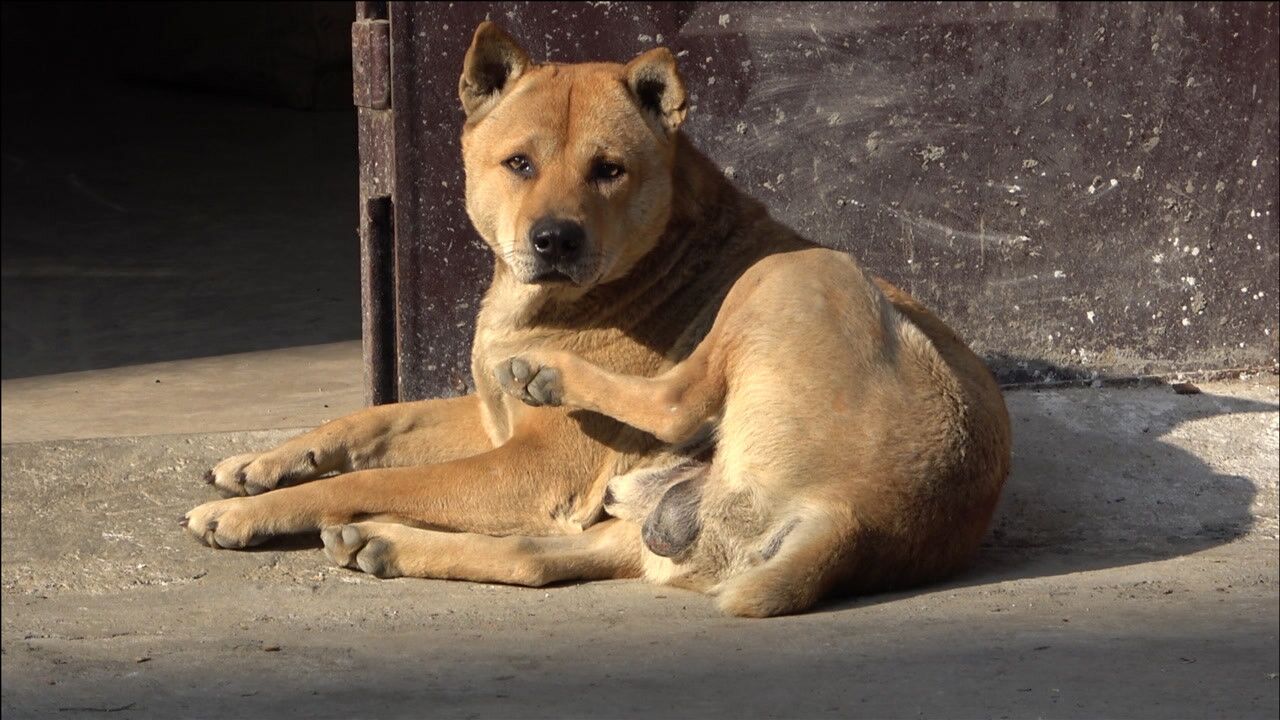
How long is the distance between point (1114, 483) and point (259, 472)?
261 cm

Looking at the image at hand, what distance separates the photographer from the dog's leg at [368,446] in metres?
4.64

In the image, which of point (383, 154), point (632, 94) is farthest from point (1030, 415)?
point (383, 154)

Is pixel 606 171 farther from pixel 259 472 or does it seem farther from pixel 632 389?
pixel 259 472

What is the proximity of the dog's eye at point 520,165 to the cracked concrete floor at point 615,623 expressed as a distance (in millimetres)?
1101

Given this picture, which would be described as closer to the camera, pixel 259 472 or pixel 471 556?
pixel 471 556

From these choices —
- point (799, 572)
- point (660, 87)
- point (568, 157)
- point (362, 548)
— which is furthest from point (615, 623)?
point (660, 87)

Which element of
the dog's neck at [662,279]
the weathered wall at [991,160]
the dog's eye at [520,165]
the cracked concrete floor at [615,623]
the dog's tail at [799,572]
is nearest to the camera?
the cracked concrete floor at [615,623]

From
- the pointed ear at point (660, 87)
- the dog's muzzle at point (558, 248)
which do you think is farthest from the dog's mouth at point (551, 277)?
the pointed ear at point (660, 87)

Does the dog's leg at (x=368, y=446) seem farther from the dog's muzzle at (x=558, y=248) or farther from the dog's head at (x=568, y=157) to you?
the dog's muzzle at (x=558, y=248)

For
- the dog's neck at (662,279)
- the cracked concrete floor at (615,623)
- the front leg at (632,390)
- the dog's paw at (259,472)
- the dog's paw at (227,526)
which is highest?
the dog's neck at (662,279)

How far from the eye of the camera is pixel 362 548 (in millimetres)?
4102

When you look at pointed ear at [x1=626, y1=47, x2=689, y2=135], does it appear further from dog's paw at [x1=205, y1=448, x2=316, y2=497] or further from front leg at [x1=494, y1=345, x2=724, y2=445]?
dog's paw at [x1=205, y1=448, x2=316, y2=497]

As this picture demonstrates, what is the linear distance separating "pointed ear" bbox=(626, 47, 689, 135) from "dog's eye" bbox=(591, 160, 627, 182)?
0.22m

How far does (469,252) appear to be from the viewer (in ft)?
17.4
